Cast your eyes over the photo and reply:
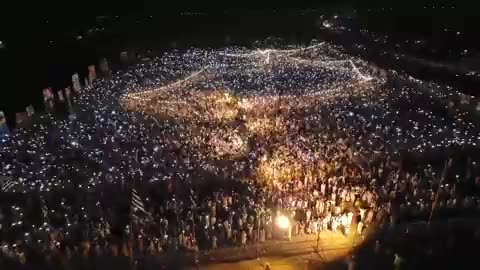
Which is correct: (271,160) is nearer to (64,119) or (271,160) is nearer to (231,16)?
(64,119)

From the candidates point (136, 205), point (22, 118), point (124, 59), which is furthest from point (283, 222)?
point (124, 59)

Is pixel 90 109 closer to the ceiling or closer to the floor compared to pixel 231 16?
closer to the floor

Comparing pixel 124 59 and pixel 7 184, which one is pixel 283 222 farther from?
pixel 124 59

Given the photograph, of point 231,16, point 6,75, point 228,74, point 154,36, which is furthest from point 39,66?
point 228,74

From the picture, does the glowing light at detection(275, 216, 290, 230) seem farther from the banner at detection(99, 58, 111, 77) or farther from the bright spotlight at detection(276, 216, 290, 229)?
the banner at detection(99, 58, 111, 77)

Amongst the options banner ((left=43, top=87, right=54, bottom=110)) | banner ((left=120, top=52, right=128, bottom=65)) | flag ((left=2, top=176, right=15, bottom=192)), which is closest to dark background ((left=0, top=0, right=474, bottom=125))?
banner ((left=120, top=52, right=128, bottom=65))

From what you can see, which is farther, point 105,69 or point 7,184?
point 105,69

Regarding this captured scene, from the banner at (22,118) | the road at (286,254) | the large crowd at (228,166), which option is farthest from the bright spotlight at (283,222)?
the banner at (22,118)
